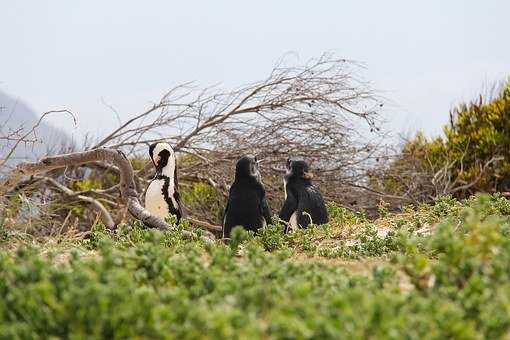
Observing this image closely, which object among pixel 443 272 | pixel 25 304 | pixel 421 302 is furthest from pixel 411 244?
pixel 25 304

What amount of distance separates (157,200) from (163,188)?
0.52 ft

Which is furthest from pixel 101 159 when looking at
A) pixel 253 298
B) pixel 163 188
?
pixel 253 298

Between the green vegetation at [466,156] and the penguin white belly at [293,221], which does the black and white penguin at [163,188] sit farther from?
the green vegetation at [466,156]

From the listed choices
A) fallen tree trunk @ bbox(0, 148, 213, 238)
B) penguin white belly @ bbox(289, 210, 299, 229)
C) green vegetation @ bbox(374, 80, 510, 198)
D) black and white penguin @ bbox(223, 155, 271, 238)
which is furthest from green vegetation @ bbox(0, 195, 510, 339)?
green vegetation @ bbox(374, 80, 510, 198)

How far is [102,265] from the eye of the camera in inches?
155

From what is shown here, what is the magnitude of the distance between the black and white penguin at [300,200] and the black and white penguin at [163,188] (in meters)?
1.30

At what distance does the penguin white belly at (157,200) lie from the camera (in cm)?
994

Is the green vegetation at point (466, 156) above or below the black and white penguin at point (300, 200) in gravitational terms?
above

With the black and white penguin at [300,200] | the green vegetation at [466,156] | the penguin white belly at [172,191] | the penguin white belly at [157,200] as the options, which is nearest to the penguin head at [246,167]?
the black and white penguin at [300,200]

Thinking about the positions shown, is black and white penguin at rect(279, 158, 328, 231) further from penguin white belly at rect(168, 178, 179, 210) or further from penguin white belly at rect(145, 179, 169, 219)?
penguin white belly at rect(145, 179, 169, 219)

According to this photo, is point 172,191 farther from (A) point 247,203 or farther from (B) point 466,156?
(B) point 466,156

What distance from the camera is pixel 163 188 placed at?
9.96 m

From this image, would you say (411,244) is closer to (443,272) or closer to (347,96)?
(443,272)

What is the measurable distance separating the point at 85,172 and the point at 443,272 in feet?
44.7
